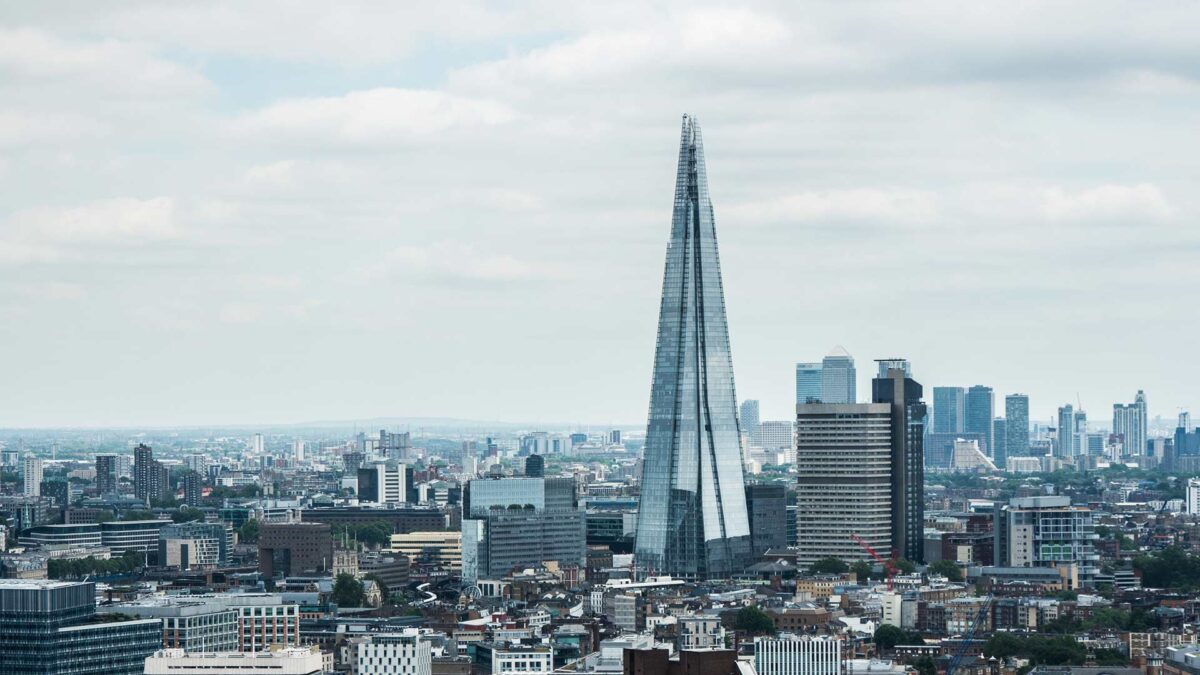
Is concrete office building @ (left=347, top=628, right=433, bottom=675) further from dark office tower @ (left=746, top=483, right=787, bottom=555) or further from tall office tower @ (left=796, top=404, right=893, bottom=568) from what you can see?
dark office tower @ (left=746, top=483, right=787, bottom=555)

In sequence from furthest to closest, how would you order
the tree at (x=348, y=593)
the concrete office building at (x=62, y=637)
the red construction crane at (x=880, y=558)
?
the red construction crane at (x=880, y=558), the tree at (x=348, y=593), the concrete office building at (x=62, y=637)

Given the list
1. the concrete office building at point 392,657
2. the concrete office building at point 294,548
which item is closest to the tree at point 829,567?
the concrete office building at point 294,548

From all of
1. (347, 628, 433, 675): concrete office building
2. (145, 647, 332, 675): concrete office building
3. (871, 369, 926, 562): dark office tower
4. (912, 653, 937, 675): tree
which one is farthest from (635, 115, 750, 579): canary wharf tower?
(145, 647, 332, 675): concrete office building

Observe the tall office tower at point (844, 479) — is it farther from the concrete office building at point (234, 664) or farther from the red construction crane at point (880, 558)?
the concrete office building at point (234, 664)

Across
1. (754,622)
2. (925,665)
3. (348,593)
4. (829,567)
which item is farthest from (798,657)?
(829,567)

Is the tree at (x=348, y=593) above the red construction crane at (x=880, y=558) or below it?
below
